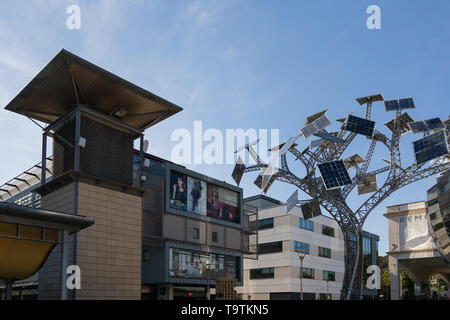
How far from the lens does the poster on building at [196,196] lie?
51.2m

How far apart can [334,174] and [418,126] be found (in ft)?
27.4

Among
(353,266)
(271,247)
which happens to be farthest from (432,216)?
(271,247)

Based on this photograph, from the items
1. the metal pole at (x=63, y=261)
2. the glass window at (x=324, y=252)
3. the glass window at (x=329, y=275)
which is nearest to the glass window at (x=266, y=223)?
the glass window at (x=324, y=252)

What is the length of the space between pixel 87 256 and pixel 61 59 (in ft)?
45.9

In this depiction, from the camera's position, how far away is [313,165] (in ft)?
137

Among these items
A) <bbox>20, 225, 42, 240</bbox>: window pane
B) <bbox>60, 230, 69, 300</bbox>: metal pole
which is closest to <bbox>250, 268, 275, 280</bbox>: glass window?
<bbox>60, 230, 69, 300</bbox>: metal pole

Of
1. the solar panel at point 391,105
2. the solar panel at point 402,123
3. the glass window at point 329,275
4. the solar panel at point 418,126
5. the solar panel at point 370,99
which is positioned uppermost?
the solar panel at point 370,99

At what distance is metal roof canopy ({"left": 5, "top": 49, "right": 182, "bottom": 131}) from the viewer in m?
34.4

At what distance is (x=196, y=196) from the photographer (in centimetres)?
5209

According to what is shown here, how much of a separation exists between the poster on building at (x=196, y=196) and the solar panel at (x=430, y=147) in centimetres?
2297

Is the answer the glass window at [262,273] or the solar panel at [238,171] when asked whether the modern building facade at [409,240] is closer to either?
the solar panel at [238,171]

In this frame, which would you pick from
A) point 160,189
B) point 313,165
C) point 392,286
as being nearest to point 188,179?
point 160,189

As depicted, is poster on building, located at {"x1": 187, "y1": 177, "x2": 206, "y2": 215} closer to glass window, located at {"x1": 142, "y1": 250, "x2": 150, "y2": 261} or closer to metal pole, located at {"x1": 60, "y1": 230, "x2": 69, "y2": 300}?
glass window, located at {"x1": 142, "y1": 250, "x2": 150, "y2": 261}
